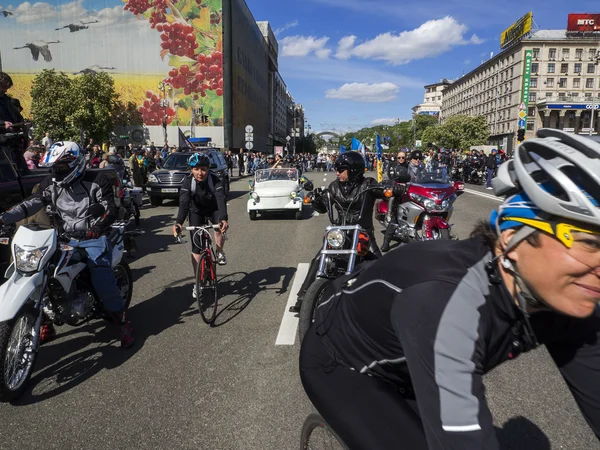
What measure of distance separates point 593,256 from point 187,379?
3.40m

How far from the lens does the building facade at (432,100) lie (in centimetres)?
18307

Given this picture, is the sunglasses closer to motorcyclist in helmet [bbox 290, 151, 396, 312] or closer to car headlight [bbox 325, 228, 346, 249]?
car headlight [bbox 325, 228, 346, 249]

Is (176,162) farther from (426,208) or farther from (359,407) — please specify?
(359,407)

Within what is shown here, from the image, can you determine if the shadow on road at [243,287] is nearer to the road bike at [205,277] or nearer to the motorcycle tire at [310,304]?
the road bike at [205,277]

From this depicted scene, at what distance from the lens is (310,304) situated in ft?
14.3

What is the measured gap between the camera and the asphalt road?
3.08 metres

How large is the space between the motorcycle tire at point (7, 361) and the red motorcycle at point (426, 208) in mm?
6304

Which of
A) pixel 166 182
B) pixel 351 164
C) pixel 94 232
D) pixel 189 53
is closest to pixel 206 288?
pixel 94 232

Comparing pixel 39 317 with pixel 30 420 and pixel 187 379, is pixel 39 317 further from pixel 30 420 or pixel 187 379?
pixel 187 379

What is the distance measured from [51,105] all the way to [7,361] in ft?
190

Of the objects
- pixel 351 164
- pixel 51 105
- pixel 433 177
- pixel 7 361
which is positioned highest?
pixel 51 105

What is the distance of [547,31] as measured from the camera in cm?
10181

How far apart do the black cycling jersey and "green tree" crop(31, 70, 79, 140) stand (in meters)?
57.7

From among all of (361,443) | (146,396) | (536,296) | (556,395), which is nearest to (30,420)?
(146,396)
